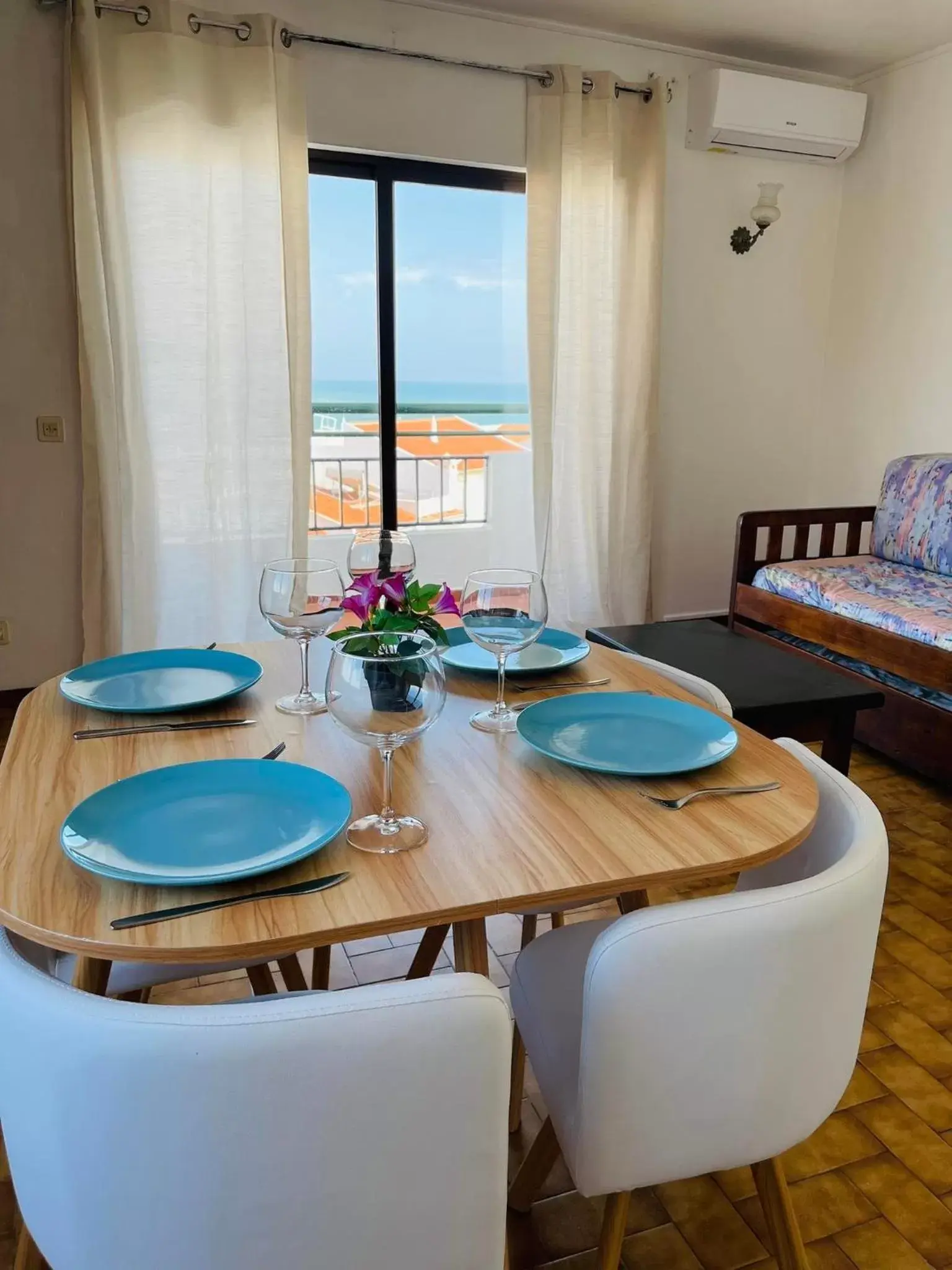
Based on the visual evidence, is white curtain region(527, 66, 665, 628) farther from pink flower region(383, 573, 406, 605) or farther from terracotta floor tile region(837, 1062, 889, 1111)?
pink flower region(383, 573, 406, 605)

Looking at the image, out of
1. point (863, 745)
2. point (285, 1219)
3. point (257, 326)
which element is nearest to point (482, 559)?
point (257, 326)

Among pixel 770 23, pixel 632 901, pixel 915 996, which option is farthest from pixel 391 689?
pixel 770 23

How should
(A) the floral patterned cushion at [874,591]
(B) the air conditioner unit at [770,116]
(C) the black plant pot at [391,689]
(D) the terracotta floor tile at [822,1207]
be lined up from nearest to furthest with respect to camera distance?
1. (C) the black plant pot at [391,689]
2. (D) the terracotta floor tile at [822,1207]
3. (A) the floral patterned cushion at [874,591]
4. (B) the air conditioner unit at [770,116]

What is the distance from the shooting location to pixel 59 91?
302 cm

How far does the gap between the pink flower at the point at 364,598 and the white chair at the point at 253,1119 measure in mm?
575

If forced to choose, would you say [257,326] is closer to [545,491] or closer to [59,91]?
[59,91]

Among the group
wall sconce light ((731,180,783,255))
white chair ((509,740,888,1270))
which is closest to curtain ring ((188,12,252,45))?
wall sconce light ((731,180,783,255))

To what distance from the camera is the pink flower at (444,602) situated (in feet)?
4.18

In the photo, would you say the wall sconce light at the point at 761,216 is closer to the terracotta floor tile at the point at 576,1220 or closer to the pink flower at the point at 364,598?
the pink flower at the point at 364,598

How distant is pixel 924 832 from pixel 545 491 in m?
2.00

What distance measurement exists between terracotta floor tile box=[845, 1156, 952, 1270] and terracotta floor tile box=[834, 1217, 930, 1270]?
1 cm

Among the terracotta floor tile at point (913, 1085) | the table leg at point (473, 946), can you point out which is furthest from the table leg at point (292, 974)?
the terracotta floor tile at point (913, 1085)

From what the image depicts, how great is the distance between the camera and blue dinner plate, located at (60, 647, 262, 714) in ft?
4.31

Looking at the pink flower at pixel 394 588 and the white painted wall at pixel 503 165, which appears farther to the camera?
the white painted wall at pixel 503 165
